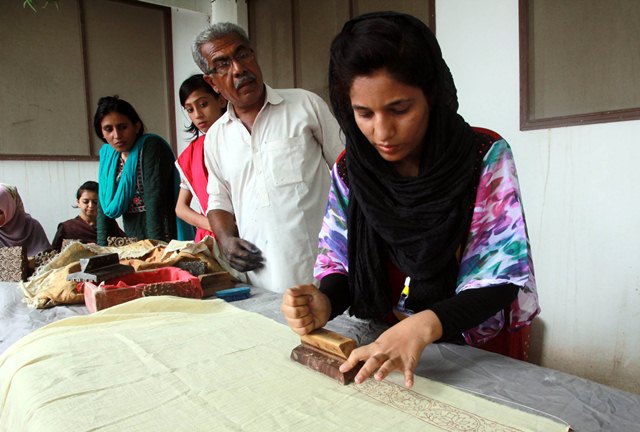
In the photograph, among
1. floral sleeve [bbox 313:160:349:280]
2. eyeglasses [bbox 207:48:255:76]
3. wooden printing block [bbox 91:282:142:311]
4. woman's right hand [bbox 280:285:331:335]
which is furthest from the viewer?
eyeglasses [bbox 207:48:255:76]

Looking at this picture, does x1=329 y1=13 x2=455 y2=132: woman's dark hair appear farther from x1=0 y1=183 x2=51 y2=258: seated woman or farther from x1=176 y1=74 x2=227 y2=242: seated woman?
x1=0 y1=183 x2=51 y2=258: seated woman

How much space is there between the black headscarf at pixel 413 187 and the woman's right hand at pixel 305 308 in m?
0.14

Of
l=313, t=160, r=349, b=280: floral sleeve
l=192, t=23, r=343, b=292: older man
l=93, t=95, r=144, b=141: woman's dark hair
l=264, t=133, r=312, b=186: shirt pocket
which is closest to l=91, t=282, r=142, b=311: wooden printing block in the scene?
l=192, t=23, r=343, b=292: older man

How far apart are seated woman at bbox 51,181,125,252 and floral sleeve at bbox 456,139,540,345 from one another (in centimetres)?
375

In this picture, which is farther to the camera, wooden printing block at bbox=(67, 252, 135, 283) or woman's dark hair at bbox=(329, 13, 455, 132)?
wooden printing block at bbox=(67, 252, 135, 283)

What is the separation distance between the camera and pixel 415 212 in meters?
1.16

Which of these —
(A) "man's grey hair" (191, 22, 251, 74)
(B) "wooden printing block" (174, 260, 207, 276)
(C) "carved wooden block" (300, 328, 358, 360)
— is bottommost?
(C) "carved wooden block" (300, 328, 358, 360)

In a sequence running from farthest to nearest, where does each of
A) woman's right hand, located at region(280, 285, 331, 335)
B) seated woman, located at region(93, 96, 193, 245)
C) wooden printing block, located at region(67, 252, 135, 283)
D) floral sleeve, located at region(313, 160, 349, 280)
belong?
1. seated woman, located at region(93, 96, 193, 245)
2. wooden printing block, located at region(67, 252, 135, 283)
3. floral sleeve, located at region(313, 160, 349, 280)
4. woman's right hand, located at region(280, 285, 331, 335)

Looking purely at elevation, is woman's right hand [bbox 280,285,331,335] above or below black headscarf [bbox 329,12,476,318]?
below

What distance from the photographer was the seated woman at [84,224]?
162 inches

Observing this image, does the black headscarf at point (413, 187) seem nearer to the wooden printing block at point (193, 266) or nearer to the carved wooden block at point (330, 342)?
the carved wooden block at point (330, 342)

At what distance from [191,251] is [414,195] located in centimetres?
125

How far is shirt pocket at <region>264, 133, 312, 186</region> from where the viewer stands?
2150 millimetres

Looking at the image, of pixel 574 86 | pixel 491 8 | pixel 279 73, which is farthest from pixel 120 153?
pixel 574 86
